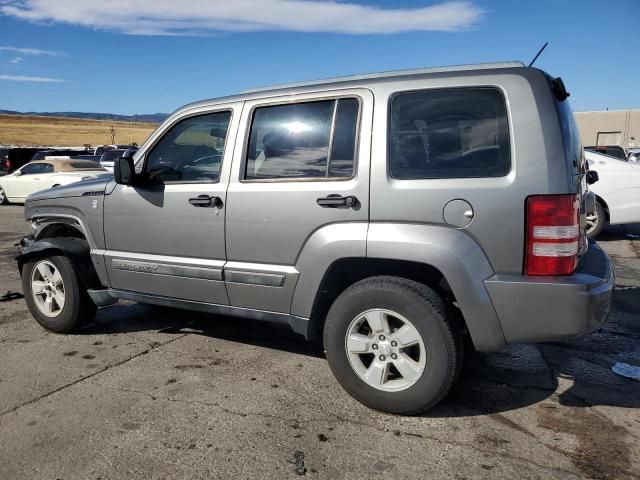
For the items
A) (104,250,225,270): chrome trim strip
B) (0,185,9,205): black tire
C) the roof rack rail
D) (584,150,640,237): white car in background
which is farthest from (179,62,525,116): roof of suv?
(0,185,9,205): black tire

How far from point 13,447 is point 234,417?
3.96 ft

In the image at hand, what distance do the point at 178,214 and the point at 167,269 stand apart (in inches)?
17.3

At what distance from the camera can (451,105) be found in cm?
312

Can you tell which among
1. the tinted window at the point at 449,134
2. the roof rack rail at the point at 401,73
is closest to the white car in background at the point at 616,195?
the roof rack rail at the point at 401,73

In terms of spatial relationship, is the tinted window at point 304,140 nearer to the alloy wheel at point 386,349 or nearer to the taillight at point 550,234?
the alloy wheel at point 386,349

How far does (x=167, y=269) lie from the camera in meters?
4.11

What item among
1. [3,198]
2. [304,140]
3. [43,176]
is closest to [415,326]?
[304,140]

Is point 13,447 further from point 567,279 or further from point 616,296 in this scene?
point 616,296

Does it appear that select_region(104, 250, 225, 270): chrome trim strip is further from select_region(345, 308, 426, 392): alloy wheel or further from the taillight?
the taillight

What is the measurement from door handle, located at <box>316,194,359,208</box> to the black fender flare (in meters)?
2.45

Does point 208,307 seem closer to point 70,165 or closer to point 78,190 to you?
point 78,190

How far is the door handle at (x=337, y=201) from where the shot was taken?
3.28 meters

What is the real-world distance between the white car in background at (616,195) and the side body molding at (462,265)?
6949mm

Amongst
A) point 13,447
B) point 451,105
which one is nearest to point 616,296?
point 451,105
